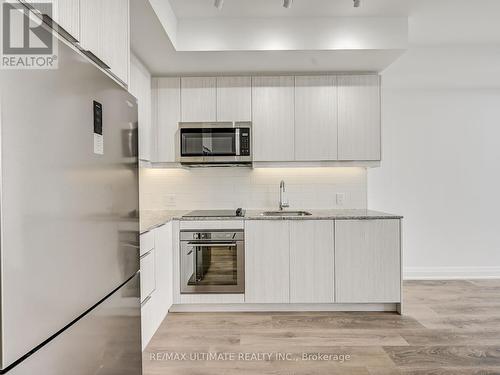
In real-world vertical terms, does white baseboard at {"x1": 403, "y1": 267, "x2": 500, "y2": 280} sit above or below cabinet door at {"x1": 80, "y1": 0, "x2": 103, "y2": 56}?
below

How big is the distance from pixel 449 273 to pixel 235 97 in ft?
11.2

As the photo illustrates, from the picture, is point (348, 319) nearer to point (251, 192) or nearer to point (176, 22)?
point (251, 192)

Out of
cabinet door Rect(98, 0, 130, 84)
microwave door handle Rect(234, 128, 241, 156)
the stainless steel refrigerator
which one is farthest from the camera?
microwave door handle Rect(234, 128, 241, 156)

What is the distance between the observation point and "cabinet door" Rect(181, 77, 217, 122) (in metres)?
3.65

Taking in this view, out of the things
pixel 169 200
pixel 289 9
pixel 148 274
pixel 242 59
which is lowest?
pixel 148 274

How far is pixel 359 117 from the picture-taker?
12.0 ft

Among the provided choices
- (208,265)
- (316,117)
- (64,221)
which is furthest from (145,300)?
(316,117)

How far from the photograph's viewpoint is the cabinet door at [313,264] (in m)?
3.35

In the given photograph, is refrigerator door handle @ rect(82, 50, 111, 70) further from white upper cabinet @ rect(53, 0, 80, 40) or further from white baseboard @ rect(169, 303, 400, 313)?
white baseboard @ rect(169, 303, 400, 313)

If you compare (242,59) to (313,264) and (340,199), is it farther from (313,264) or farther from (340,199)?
(313,264)

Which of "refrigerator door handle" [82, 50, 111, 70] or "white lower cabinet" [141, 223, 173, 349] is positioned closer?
"refrigerator door handle" [82, 50, 111, 70]

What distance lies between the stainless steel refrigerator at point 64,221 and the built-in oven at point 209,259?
1.88m

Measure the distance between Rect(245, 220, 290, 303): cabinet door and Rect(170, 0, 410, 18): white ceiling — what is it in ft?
5.96

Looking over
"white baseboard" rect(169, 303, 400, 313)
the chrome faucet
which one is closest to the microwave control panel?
the chrome faucet
